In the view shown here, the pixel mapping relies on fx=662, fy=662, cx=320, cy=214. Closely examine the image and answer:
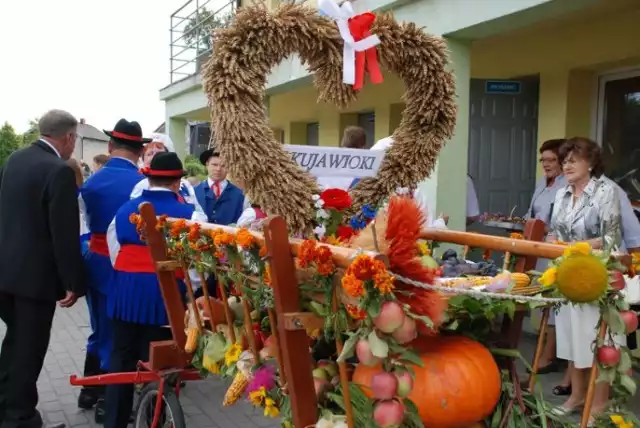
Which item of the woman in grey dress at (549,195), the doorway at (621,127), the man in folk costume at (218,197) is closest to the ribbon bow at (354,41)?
the woman in grey dress at (549,195)

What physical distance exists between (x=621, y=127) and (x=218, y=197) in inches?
160

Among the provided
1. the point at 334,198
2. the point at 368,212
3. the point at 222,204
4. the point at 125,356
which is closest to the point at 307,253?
the point at 334,198

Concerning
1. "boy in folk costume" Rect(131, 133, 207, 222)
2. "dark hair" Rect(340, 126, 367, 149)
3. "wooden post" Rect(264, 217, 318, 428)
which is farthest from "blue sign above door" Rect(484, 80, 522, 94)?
"wooden post" Rect(264, 217, 318, 428)

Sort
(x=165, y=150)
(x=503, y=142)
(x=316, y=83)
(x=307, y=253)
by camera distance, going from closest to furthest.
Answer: (x=307, y=253)
(x=316, y=83)
(x=165, y=150)
(x=503, y=142)

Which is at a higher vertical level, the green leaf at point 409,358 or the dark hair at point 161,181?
the dark hair at point 161,181

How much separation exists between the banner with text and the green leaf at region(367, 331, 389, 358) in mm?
985

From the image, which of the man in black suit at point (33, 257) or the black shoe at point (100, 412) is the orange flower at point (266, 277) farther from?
the black shoe at point (100, 412)

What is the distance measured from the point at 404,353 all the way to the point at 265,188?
2.91ft

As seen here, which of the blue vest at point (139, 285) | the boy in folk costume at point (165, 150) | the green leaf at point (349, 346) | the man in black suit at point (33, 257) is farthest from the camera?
the boy in folk costume at point (165, 150)

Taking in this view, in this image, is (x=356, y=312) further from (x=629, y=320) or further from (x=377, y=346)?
(x=629, y=320)

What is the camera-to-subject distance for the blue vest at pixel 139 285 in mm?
3611

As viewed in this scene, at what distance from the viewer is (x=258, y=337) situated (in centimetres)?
267

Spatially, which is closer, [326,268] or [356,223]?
[326,268]

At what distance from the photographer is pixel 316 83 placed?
109 inches
